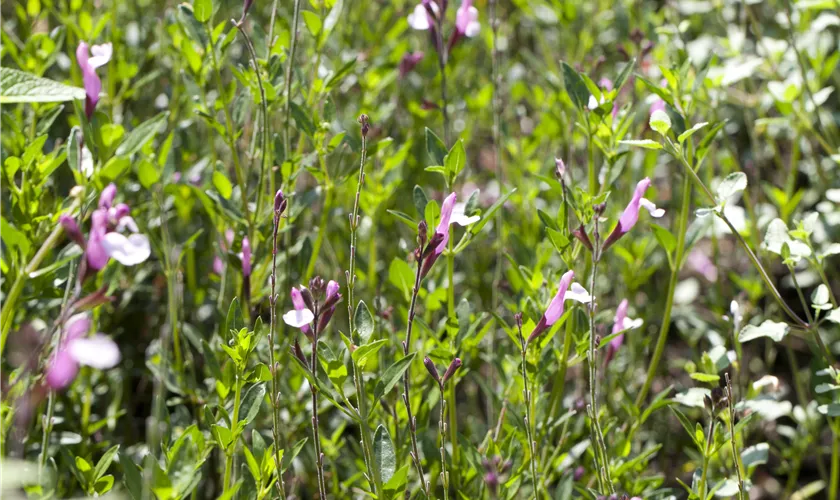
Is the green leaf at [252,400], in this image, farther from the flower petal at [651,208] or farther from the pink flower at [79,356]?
the flower petal at [651,208]

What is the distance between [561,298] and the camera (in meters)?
1.44

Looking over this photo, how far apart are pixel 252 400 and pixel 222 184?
1.73ft

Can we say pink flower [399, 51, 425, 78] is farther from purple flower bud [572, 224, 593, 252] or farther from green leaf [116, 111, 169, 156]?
purple flower bud [572, 224, 593, 252]

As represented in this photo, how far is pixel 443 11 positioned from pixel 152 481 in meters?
1.13

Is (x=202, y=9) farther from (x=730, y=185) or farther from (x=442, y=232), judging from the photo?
(x=730, y=185)

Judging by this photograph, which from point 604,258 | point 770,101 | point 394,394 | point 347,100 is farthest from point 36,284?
point 770,101

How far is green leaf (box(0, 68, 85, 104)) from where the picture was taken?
139 cm

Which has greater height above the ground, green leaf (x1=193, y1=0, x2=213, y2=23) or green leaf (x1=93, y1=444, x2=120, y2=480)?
green leaf (x1=193, y1=0, x2=213, y2=23)

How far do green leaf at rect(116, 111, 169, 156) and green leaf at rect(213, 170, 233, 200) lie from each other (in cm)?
15

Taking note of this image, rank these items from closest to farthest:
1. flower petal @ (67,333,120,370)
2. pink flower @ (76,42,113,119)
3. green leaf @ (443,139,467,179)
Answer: flower petal @ (67,333,120,370) < green leaf @ (443,139,467,179) < pink flower @ (76,42,113,119)

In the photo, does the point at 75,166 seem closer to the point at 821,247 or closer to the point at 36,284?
the point at 36,284

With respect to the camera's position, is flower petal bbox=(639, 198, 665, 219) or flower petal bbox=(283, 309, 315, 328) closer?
flower petal bbox=(283, 309, 315, 328)

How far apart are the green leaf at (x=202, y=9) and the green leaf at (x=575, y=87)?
2.34ft

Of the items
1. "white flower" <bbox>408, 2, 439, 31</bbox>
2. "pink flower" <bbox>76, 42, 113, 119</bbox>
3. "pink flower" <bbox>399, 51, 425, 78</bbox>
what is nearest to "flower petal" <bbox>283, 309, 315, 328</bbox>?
"pink flower" <bbox>76, 42, 113, 119</bbox>
